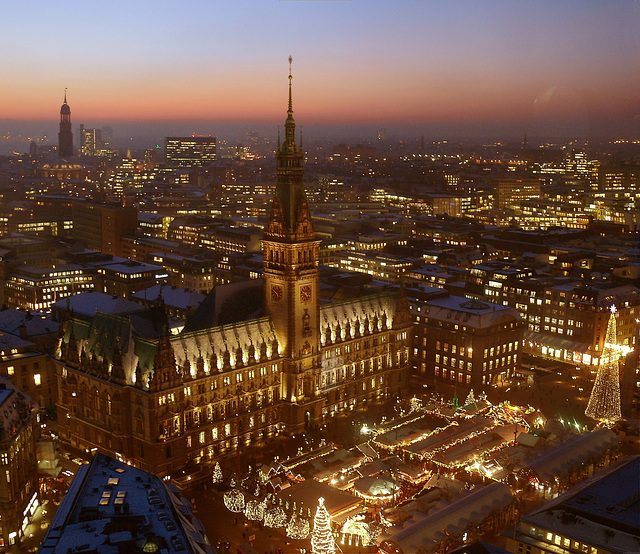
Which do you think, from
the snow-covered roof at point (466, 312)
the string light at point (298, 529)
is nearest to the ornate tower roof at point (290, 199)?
the snow-covered roof at point (466, 312)

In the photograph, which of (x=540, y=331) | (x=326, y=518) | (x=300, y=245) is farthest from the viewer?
(x=540, y=331)

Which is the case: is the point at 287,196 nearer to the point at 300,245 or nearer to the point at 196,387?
the point at 300,245

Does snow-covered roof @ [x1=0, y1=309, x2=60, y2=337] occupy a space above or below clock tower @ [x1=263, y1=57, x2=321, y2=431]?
below

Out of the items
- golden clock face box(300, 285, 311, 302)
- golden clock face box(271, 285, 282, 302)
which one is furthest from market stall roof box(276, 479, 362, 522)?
golden clock face box(271, 285, 282, 302)

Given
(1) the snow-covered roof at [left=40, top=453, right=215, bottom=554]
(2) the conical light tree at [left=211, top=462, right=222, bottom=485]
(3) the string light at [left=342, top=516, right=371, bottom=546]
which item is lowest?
(2) the conical light tree at [left=211, top=462, right=222, bottom=485]

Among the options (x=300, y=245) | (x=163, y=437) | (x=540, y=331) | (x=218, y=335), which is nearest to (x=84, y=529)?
(x=163, y=437)

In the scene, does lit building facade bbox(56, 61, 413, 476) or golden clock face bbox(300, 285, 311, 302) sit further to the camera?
golden clock face bbox(300, 285, 311, 302)

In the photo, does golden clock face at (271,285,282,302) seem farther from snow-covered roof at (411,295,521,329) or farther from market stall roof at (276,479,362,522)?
snow-covered roof at (411,295,521,329)
